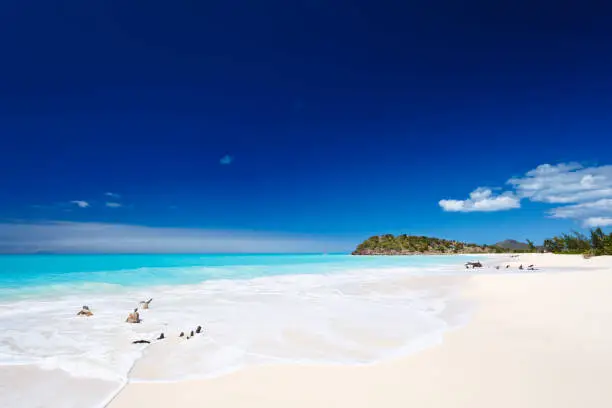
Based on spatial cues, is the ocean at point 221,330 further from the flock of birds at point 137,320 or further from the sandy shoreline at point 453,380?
the sandy shoreline at point 453,380

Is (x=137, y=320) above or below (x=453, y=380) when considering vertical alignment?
above

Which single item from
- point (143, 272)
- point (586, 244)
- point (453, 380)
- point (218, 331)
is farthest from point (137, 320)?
point (586, 244)

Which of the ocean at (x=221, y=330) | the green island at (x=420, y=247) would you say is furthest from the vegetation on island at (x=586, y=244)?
the ocean at (x=221, y=330)

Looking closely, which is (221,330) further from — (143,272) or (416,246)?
(416,246)

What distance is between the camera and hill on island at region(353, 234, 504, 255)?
313ft

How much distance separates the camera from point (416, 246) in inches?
3878

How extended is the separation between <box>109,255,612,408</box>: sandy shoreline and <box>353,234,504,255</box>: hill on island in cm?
9518

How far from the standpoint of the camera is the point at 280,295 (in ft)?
40.3

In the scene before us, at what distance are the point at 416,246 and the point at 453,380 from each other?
100m

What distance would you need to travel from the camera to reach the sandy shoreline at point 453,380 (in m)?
3.54

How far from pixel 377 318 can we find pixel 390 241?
10144 centimetres

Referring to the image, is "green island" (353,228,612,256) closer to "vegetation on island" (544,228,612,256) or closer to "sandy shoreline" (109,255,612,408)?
"vegetation on island" (544,228,612,256)

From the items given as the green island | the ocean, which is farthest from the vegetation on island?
the ocean

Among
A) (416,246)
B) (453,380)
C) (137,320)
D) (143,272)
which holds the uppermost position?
(416,246)
